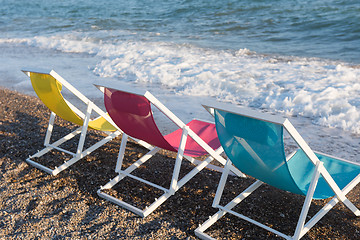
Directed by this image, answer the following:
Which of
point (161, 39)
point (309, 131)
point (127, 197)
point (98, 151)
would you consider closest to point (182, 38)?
point (161, 39)

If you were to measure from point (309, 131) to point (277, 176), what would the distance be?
293cm

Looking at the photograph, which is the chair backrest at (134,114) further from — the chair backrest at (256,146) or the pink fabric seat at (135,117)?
the chair backrest at (256,146)

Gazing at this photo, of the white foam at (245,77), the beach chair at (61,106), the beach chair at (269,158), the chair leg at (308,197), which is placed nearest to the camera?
the beach chair at (269,158)

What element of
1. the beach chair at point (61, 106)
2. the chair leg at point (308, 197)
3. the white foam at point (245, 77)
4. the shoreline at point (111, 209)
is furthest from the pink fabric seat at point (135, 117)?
the white foam at point (245, 77)

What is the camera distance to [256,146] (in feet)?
8.42

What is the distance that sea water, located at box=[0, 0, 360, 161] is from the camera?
6449 millimetres

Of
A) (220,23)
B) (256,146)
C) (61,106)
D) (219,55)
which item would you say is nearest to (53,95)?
(61,106)

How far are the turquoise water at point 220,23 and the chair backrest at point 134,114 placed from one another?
765cm

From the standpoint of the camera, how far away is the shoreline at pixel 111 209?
298 cm

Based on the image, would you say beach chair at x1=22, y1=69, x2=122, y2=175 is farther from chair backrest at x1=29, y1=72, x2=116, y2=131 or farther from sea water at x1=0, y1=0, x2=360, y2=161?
sea water at x1=0, y1=0, x2=360, y2=161

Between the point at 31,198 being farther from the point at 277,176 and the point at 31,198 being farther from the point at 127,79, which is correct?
the point at 127,79

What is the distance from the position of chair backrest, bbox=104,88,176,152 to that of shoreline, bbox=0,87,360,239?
1.94 ft

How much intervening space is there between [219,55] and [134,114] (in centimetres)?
768

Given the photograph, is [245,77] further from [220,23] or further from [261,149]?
[220,23]
